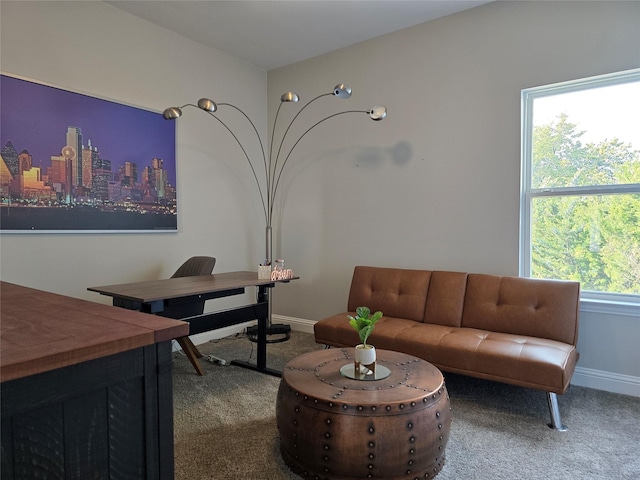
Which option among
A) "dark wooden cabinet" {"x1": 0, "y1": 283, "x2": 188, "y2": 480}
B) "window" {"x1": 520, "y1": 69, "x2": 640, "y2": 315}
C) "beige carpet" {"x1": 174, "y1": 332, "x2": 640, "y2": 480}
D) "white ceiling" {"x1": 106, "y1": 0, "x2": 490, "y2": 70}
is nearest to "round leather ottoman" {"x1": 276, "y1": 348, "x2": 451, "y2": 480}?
"beige carpet" {"x1": 174, "y1": 332, "x2": 640, "y2": 480}

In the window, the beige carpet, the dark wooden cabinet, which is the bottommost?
the beige carpet

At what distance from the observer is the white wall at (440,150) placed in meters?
2.76

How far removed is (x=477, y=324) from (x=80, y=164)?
3121 millimetres

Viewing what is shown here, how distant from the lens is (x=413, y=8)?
126 inches

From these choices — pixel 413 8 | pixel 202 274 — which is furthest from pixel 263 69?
pixel 202 274

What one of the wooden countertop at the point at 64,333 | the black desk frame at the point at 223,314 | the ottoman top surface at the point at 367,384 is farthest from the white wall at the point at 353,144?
the wooden countertop at the point at 64,333

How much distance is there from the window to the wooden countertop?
2.85 m

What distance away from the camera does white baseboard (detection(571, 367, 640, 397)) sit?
2623 millimetres

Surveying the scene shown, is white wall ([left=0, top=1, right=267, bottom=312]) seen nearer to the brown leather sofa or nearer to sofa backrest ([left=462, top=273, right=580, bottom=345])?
the brown leather sofa

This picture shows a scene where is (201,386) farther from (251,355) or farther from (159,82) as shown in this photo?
(159,82)

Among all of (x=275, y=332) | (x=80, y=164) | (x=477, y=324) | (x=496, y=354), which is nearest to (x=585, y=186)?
(x=477, y=324)

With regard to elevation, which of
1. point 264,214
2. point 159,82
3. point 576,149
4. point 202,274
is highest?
point 159,82

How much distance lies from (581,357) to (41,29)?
441 cm

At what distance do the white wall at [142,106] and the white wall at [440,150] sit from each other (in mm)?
589
